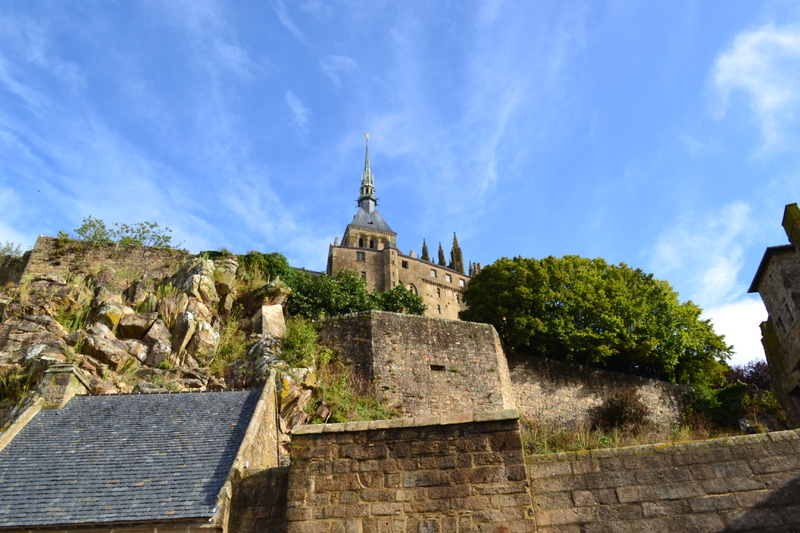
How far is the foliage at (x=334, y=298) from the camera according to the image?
1938cm

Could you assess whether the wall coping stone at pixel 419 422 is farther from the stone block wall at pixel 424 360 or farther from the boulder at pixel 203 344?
the stone block wall at pixel 424 360

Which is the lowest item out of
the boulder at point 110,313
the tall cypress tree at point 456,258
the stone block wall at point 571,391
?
the stone block wall at point 571,391

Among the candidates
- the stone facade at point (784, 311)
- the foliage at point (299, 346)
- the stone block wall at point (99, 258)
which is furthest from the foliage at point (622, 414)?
the stone block wall at point (99, 258)

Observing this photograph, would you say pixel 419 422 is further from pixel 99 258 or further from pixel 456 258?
pixel 456 258

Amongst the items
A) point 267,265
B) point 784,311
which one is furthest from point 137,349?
point 784,311

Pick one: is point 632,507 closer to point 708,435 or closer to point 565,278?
point 708,435

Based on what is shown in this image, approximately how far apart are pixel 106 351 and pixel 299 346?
473cm

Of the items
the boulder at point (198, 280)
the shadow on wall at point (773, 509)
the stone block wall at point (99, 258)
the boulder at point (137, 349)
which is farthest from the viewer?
the stone block wall at point (99, 258)

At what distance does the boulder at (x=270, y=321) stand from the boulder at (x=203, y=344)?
161 centimetres

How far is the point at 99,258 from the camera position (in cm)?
2105

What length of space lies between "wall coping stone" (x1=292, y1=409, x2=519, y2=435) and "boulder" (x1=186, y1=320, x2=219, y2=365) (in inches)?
345

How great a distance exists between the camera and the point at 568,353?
2220 cm

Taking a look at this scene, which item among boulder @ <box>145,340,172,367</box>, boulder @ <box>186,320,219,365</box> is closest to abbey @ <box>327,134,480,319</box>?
boulder @ <box>186,320,219,365</box>

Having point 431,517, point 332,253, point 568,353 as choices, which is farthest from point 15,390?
point 332,253
